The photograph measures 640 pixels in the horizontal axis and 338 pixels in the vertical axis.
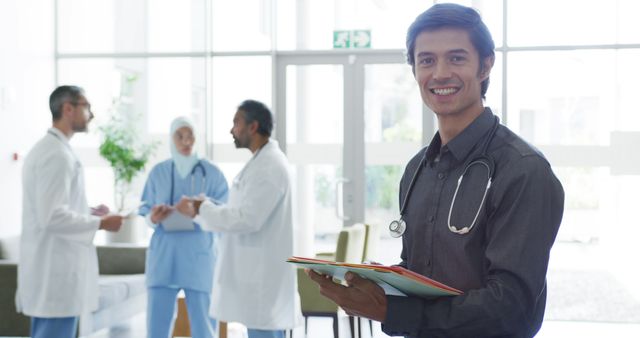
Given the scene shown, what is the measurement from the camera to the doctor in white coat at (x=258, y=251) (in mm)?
3793

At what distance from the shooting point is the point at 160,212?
4.24 m

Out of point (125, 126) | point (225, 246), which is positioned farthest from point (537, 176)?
point (125, 126)

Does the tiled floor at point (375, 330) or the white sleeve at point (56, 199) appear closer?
the white sleeve at point (56, 199)

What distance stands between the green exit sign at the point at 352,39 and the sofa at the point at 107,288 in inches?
101

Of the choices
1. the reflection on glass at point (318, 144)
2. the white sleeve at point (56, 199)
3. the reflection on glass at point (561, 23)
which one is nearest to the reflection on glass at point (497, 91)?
the reflection on glass at point (561, 23)

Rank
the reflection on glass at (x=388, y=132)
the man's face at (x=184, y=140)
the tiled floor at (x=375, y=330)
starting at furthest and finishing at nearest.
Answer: the reflection on glass at (x=388, y=132), the tiled floor at (x=375, y=330), the man's face at (x=184, y=140)

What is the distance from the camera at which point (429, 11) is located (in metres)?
1.56

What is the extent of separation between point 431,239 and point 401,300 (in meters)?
0.15

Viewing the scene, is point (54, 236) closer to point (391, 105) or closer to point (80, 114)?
point (80, 114)

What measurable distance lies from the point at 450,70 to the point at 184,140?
3.24 meters

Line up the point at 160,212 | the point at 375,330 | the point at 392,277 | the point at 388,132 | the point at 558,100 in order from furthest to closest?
1. the point at 388,132
2. the point at 558,100
3. the point at 375,330
4. the point at 160,212
5. the point at 392,277

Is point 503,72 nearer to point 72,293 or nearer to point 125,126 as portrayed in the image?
point 125,126

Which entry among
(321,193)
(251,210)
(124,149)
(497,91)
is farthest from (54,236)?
(497,91)

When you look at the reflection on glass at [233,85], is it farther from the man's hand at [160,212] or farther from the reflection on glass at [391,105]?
the man's hand at [160,212]
